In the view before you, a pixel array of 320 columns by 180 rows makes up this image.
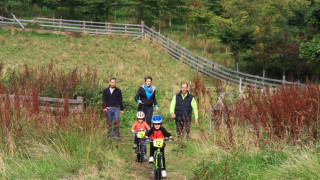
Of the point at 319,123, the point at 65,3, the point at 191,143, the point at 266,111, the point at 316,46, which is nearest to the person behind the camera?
the point at 319,123

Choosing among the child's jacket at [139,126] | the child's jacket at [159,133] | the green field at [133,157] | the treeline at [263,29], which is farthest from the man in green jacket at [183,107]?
the treeline at [263,29]

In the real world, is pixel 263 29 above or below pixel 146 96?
above

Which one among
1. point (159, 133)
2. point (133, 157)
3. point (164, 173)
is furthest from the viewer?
point (133, 157)

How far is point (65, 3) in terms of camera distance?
122 ft

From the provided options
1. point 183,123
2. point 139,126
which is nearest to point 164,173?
point 139,126

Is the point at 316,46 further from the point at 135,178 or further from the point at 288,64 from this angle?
the point at 135,178

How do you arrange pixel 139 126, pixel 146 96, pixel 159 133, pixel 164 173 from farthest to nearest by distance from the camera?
pixel 146 96, pixel 139 126, pixel 159 133, pixel 164 173

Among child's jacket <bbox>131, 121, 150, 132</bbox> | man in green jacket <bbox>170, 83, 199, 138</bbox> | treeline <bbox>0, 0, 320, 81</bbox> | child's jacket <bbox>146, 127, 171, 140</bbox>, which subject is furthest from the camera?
treeline <bbox>0, 0, 320, 81</bbox>

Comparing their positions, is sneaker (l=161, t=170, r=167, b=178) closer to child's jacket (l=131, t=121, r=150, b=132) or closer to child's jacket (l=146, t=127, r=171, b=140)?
child's jacket (l=146, t=127, r=171, b=140)

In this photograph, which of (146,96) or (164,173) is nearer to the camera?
(164,173)

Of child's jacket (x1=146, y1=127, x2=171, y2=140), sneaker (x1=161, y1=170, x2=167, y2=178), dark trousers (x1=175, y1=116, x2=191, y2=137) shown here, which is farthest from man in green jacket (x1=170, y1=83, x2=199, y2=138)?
sneaker (x1=161, y1=170, x2=167, y2=178)

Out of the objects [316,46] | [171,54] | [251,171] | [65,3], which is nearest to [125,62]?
[171,54]

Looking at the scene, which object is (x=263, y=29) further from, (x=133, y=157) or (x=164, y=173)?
(x=164, y=173)

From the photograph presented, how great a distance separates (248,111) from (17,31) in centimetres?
2482
